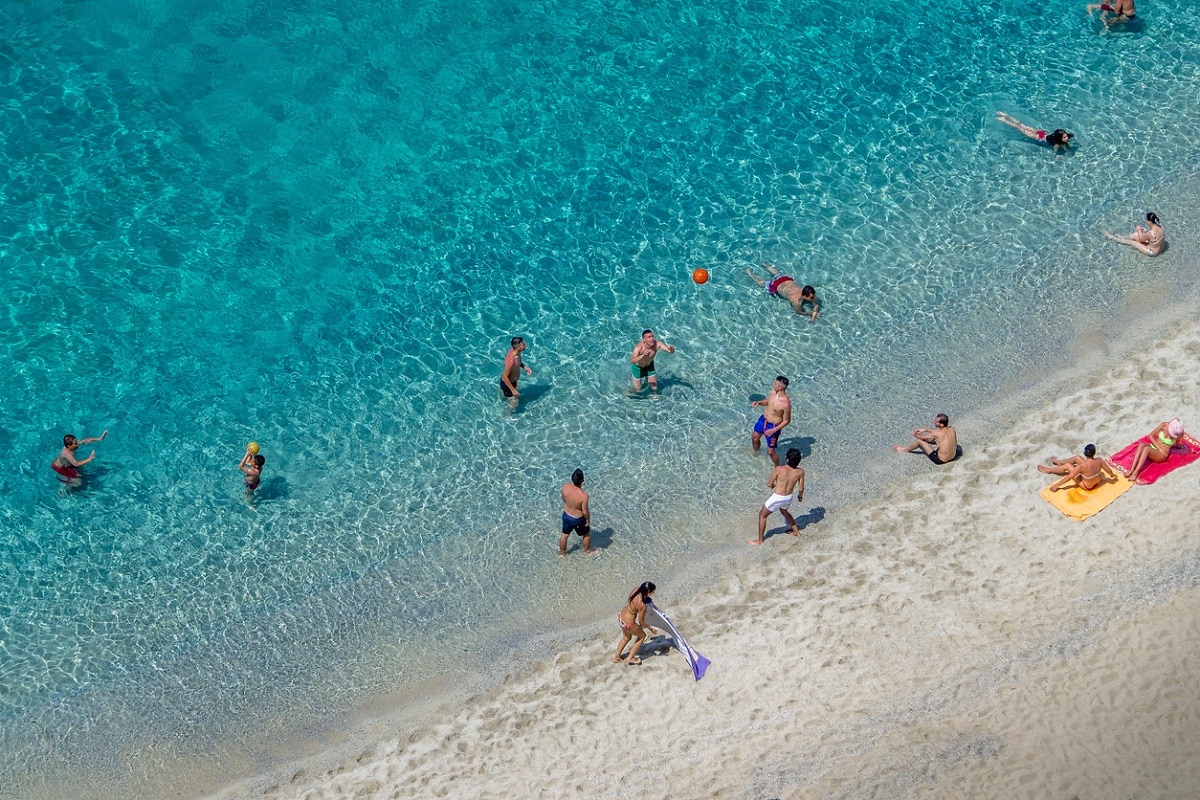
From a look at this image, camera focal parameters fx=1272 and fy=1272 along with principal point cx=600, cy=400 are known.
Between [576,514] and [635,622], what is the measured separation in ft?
5.95

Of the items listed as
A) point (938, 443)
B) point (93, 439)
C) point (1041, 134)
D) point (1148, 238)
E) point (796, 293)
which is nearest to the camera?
point (938, 443)

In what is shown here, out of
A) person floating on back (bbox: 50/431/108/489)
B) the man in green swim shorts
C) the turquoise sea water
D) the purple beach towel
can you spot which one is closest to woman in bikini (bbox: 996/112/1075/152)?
the turquoise sea water

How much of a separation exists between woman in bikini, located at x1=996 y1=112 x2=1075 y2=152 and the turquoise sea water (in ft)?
0.63

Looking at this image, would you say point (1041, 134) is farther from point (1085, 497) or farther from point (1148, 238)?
point (1085, 497)

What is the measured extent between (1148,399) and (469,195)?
10.7 metres

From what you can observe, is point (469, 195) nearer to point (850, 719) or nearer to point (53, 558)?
point (53, 558)

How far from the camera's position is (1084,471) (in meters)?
15.4

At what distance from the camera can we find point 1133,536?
595 inches

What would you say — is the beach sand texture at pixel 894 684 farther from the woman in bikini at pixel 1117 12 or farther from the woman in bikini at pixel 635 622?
the woman in bikini at pixel 1117 12

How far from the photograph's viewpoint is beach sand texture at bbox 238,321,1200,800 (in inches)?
518

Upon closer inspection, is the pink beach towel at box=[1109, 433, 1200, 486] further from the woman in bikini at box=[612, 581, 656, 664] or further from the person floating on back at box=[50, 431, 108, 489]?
the person floating on back at box=[50, 431, 108, 489]

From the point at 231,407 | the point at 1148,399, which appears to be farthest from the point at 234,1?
the point at 1148,399

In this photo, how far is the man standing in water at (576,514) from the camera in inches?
594

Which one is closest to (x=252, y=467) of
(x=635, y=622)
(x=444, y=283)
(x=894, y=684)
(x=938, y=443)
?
(x=444, y=283)
